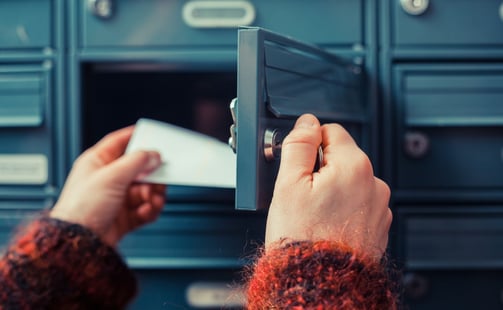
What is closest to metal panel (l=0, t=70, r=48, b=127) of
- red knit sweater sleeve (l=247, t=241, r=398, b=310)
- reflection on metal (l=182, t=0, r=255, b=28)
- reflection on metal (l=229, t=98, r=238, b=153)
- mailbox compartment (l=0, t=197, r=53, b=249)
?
mailbox compartment (l=0, t=197, r=53, b=249)

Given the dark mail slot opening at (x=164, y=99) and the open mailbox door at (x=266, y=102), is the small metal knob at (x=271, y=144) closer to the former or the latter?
the open mailbox door at (x=266, y=102)

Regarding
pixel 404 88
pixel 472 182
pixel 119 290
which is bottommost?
pixel 119 290

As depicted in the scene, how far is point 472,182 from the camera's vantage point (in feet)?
2.47

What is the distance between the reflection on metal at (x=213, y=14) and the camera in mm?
754

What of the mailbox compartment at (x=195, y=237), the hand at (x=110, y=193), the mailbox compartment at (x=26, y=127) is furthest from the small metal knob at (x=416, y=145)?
the mailbox compartment at (x=26, y=127)

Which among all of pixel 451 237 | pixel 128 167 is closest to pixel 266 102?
pixel 128 167

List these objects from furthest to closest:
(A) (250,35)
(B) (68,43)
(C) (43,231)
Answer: (B) (68,43) < (C) (43,231) < (A) (250,35)

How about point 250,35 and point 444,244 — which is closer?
point 250,35

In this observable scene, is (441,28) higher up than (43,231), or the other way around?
(441,28)

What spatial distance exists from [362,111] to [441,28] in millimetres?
146

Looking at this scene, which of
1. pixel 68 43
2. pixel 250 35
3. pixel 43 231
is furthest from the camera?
pixel 68 43

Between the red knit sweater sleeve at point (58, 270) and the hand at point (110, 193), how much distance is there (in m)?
0.03

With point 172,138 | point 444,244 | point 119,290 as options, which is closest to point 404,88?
point 444,244

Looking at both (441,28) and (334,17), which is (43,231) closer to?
(334,17)
